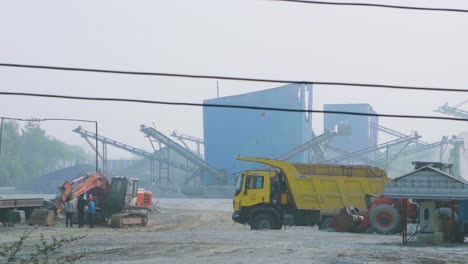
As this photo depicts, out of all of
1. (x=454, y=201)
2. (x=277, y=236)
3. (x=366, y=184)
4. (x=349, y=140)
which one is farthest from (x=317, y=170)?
(x=349, y=140)

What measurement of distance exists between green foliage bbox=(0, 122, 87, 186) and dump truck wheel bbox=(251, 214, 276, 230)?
100 meters

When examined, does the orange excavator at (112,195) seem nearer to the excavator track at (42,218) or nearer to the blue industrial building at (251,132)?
the excavator track at (42,218)

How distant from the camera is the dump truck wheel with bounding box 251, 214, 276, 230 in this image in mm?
31422

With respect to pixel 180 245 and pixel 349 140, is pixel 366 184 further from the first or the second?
pixel 349 140

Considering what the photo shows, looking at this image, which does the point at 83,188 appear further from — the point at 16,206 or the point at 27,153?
the point at 27,153

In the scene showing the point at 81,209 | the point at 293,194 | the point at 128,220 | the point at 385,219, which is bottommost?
the point at 128,220

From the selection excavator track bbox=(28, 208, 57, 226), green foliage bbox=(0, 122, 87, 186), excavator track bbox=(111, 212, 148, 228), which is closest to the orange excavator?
excavator track bbox=(111, 212, 148, 228)

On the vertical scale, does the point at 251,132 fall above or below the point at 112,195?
above

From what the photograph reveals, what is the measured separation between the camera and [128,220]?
120 ft

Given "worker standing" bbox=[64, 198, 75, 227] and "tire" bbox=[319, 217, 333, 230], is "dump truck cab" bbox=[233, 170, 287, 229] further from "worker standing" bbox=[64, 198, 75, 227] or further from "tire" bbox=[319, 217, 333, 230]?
"worker standing" bbox=[64, 198, 75, 227]

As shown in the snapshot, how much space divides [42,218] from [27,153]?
109071 mm

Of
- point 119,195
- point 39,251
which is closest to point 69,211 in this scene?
point 119,195

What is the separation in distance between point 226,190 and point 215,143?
536cm

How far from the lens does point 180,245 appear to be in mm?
22938
